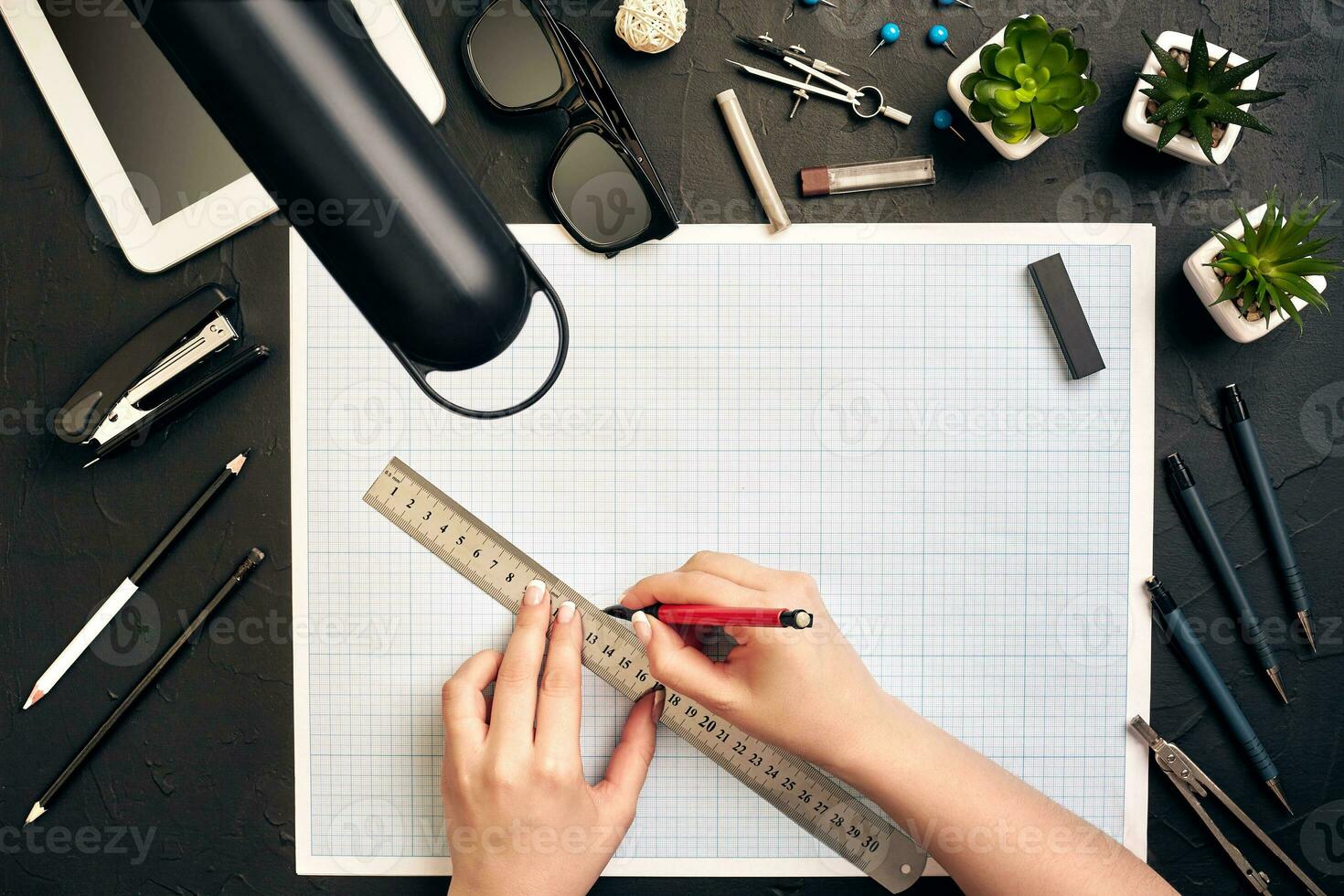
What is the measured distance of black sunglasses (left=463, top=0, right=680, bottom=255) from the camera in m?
1.00

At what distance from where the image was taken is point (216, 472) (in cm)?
105

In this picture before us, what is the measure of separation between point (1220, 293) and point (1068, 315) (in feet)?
0.53

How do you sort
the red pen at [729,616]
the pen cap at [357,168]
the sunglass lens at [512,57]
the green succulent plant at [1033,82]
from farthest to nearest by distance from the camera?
the sunglass lens at [512,57] < the green succulent plant at [1033,82] < the red pen at [729,616] < the pen cap at [357,168]

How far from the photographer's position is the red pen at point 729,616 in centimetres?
77

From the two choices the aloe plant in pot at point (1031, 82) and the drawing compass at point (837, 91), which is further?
the drawing compass at point (837, 91)

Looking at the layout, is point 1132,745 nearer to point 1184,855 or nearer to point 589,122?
point 1184,855

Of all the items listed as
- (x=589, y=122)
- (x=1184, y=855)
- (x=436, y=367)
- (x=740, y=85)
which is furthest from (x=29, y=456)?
(x=1184, y=855)

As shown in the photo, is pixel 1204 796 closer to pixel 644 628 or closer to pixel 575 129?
pixel 644 628

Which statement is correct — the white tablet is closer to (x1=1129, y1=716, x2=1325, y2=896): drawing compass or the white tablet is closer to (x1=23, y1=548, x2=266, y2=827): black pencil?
(x1=23, y1=548, x2=266, y2=827): black pencil

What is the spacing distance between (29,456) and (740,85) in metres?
1.01

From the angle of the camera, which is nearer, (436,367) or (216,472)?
(436,367)

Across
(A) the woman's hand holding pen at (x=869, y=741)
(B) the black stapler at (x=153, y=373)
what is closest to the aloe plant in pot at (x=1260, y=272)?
(A) the woman's hand holding pen at (x=869, y=741)

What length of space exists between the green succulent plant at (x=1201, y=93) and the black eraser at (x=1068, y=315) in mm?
172

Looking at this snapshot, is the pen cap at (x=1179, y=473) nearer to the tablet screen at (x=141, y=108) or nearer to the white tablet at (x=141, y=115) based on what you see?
the white tablet at (x=141, y=115)
